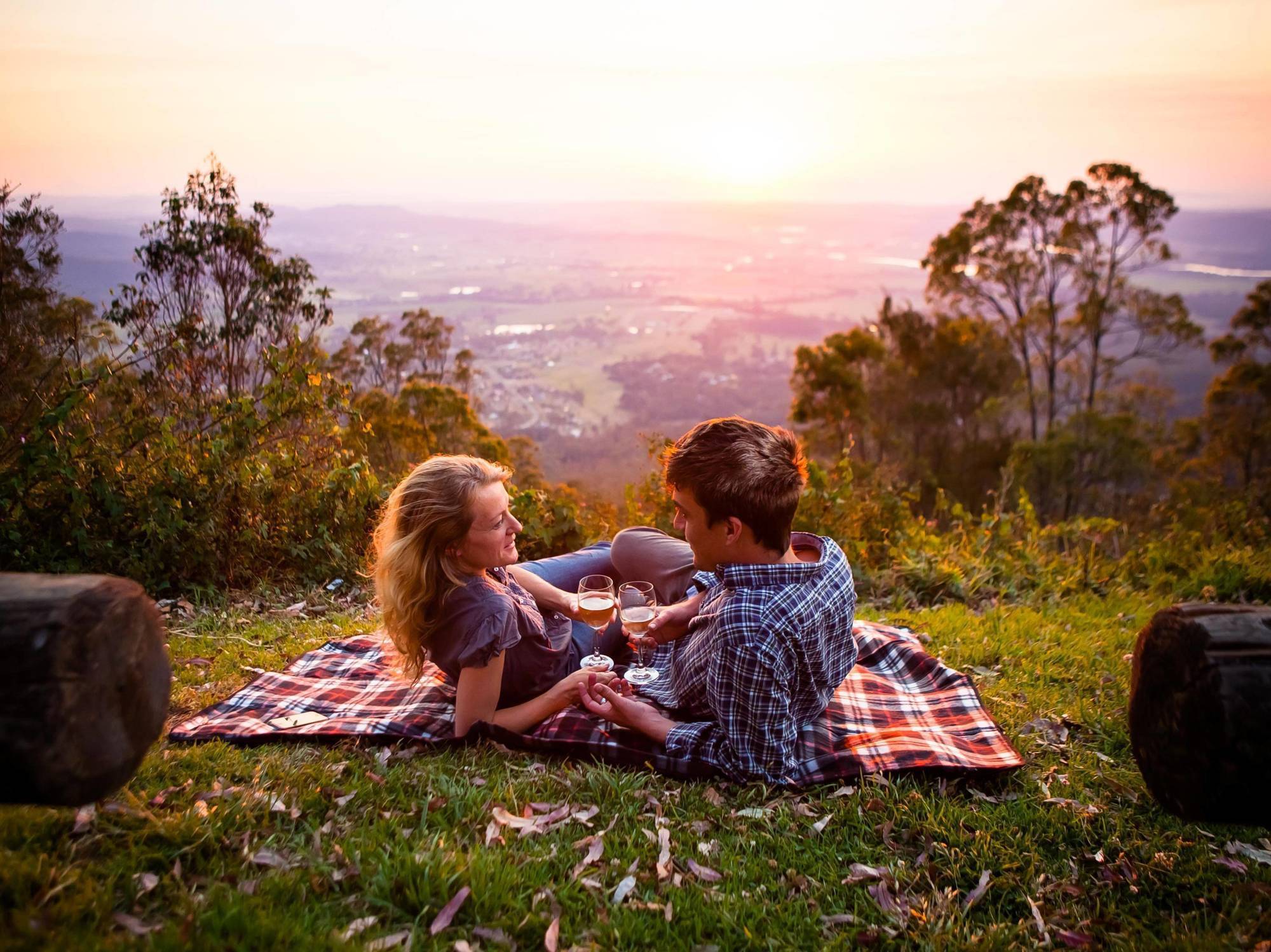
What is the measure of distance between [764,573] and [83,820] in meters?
2.91

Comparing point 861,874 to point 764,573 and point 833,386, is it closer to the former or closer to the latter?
point 764,573

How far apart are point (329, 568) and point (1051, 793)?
5740 mm

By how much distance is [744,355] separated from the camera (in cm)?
5353

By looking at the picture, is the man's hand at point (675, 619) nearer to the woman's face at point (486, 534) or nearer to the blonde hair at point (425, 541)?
the woman's face at point (486, 534)

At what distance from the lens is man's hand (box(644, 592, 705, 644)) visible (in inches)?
173

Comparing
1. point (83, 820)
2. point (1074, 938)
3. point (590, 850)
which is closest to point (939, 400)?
point (1074, 938)

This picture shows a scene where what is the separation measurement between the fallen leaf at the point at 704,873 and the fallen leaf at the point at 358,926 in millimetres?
→ 1238

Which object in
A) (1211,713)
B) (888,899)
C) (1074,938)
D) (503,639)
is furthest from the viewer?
(503,639)

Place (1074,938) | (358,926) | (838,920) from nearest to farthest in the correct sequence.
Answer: (358,926)
(1074,938)
(838,920)

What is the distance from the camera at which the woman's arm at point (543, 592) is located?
5109 mm

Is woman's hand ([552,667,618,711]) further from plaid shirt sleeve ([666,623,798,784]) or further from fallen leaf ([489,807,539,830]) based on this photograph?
fallen leaf ([489,807,539,830])

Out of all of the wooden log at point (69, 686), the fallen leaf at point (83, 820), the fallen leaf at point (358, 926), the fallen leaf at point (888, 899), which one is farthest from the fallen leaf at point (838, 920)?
the fallen leaf at point (83, 820)

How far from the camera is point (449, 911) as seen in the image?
289 centimetres

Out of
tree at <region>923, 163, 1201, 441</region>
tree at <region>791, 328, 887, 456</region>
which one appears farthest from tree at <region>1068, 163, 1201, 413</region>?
tree at <region>791, 328, 887, 456</region>
